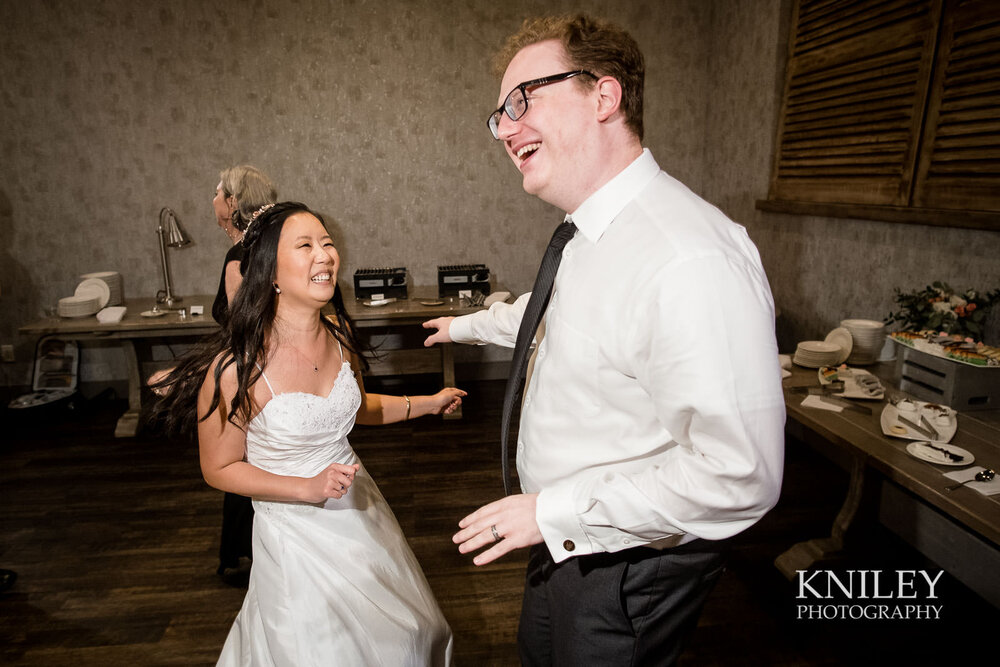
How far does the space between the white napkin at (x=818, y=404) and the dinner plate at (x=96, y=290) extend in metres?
4.64

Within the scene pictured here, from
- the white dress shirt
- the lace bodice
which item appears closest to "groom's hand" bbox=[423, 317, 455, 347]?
the lace bodice

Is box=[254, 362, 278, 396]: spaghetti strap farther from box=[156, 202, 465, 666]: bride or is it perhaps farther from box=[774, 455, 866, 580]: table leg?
box=[774, 455, 866, 580]: table leg

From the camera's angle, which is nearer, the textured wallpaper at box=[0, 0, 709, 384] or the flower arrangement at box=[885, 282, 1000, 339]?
the flower arrangement at box=[885, 282, 1000, 339]

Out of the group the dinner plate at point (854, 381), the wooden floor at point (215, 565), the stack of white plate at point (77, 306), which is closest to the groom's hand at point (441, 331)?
the wooden floor at point (215, 565)

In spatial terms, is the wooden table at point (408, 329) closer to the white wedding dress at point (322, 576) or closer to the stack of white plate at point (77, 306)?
the stack of white plate at point (77, 306)

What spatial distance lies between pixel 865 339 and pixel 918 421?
83 cm

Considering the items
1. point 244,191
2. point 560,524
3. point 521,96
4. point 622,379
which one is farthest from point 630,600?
point 244,191

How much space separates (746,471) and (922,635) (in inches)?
78.9

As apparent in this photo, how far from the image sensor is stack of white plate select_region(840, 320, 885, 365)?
292cm

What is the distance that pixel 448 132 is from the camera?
16.2ft

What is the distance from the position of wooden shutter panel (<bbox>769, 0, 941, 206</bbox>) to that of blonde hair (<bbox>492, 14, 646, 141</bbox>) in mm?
2392

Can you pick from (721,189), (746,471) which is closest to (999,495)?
(746,471)

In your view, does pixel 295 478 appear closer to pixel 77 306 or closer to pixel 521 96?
pixel 521 96

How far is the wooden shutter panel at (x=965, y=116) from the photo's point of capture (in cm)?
250
